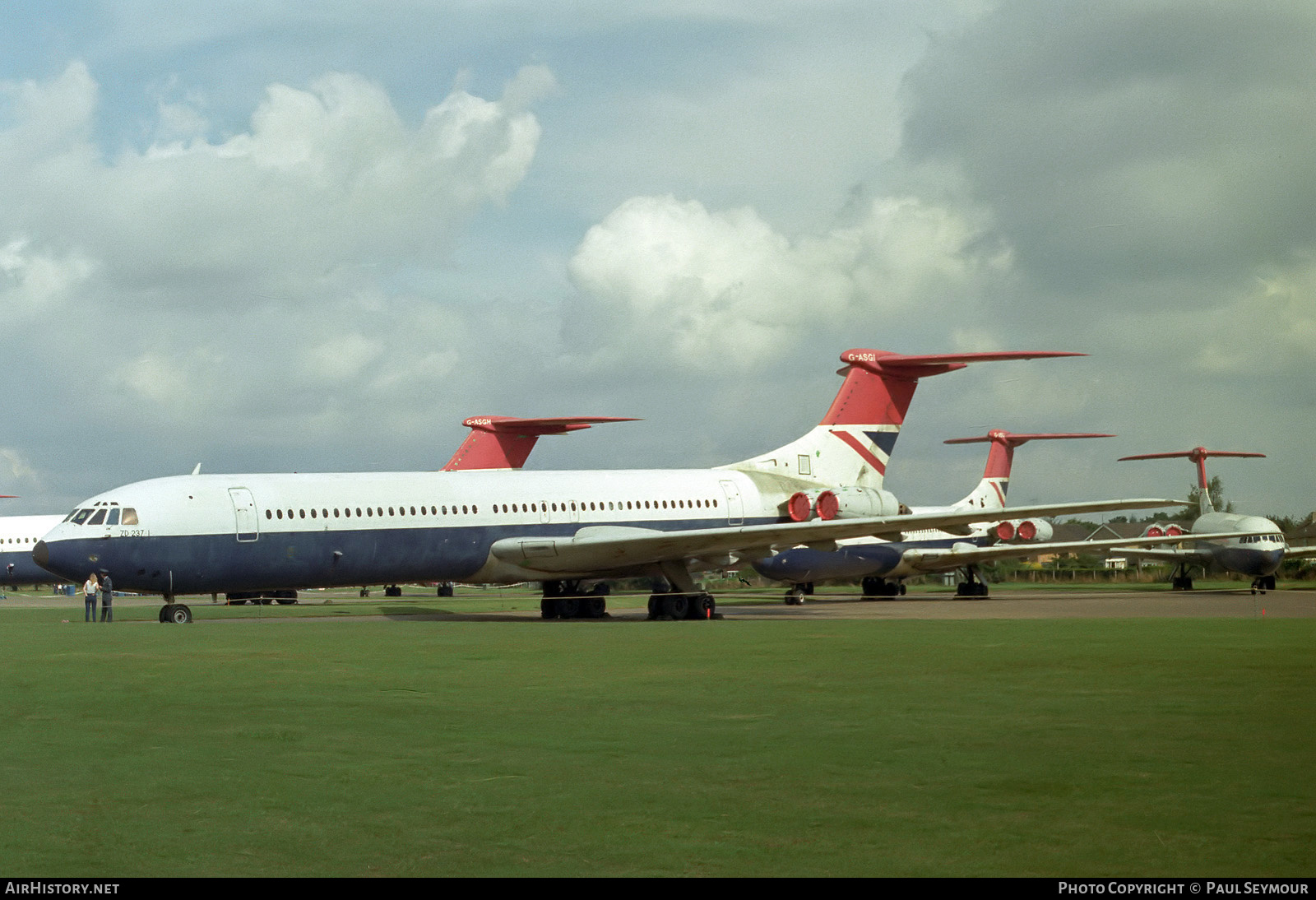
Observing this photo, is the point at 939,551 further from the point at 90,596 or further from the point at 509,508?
the point at 90,596

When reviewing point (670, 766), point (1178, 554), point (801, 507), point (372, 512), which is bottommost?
point (670, 766)

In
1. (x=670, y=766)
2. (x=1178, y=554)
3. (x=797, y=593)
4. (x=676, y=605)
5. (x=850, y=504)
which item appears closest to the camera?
(x=670, y=766)

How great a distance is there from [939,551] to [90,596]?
27.1 metres

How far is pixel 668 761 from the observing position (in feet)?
28.2

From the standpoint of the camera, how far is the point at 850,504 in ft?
108

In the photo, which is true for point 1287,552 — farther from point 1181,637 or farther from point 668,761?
point 668,761

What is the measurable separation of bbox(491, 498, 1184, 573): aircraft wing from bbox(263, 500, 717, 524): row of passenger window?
703 mm

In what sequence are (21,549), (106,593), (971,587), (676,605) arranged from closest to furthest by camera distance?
(106,593)
(676,605)
(971,587)
(21,549)

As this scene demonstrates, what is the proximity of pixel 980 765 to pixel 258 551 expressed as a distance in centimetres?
2163

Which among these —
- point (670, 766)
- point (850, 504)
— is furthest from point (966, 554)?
point (670, 766)

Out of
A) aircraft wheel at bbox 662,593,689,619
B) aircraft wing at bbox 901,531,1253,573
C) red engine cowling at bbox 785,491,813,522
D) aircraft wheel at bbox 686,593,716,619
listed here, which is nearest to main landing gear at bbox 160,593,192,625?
aircraft wheel at bbox 662,593,689,619

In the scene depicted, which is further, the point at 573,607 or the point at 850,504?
the point at 850,504

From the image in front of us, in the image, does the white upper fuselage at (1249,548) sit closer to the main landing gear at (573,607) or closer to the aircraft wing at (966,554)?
the aircraft wing at (966,554)

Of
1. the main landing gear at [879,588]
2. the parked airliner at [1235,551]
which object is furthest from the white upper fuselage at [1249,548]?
the main landing gear at [879,588]
